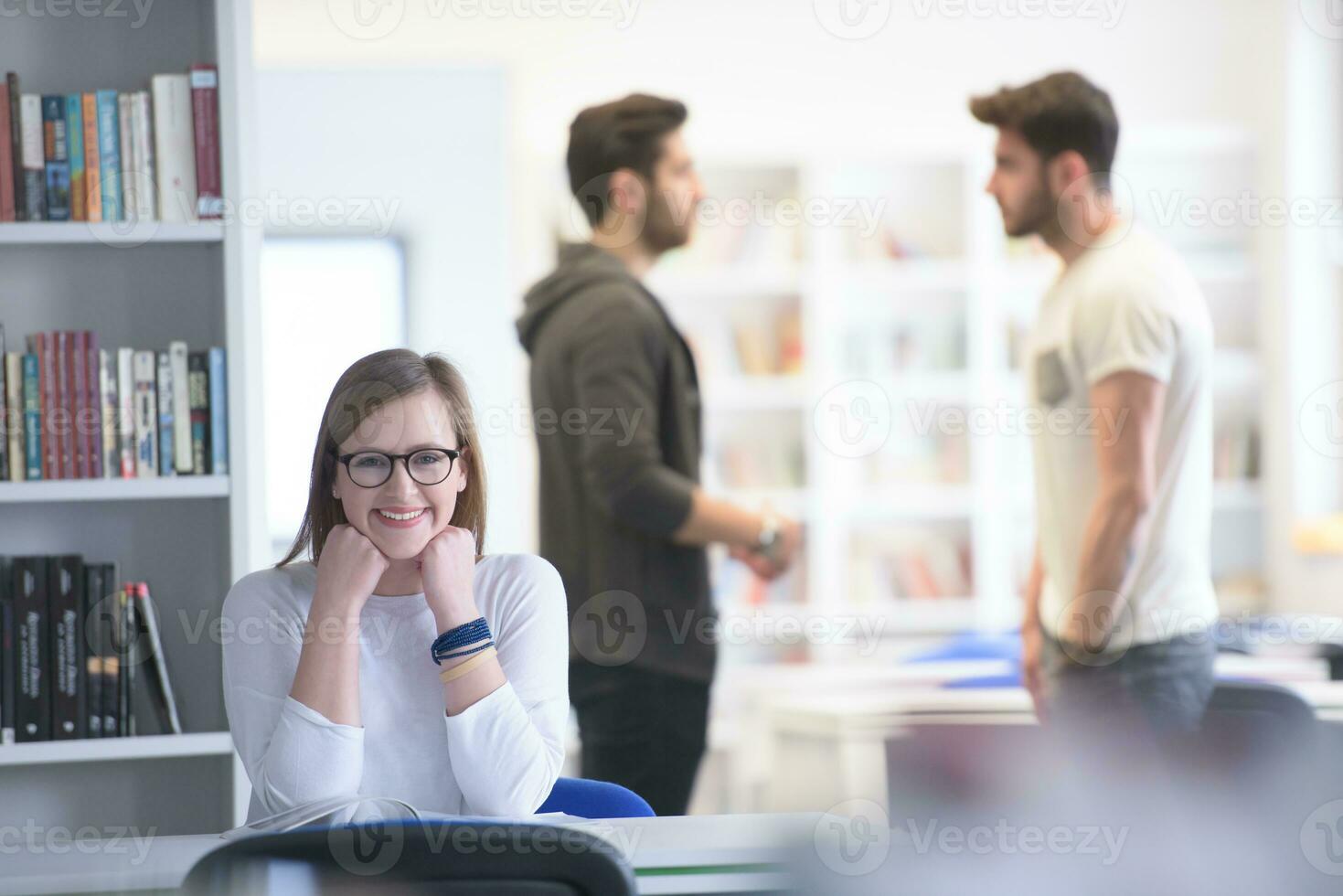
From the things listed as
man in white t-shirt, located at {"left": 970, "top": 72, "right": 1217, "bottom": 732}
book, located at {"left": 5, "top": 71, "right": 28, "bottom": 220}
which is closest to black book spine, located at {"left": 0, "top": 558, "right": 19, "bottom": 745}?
book, located at {"left": 5, "top": 71, "right": 28, "bottom": 220}

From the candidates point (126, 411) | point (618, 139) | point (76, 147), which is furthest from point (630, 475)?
point (76, 147)

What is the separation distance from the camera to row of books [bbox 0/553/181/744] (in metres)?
2.04

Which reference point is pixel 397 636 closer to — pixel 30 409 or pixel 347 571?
pixel 347 571

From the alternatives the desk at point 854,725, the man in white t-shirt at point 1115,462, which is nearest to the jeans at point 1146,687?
the man in white t-shirt at point 1115,462

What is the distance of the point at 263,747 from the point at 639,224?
1235 millimetres

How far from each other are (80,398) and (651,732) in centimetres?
104

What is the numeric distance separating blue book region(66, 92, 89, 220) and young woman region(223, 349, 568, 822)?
0.93 metres

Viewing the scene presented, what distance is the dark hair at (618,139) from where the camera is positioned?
7.44ft

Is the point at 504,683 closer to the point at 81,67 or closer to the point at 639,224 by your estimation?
the point at 639,224

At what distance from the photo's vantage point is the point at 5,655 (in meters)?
2.04

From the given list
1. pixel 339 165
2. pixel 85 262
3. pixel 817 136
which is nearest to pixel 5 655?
pixel 85 262

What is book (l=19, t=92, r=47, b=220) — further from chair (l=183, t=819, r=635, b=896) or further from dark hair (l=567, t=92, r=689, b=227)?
chair (l=183, t=819, r=635, b=896)

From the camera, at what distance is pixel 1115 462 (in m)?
1.96

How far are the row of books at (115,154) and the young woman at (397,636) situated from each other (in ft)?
2.81
